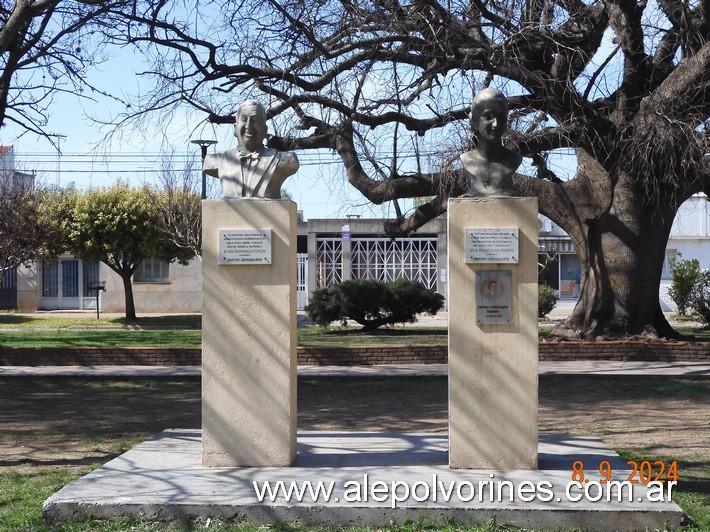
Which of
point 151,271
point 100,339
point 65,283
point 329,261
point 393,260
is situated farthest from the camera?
point 65,283

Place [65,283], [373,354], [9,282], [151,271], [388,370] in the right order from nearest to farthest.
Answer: [388,370] → [373,354] → [151,271] → [65,283] → [9,282]

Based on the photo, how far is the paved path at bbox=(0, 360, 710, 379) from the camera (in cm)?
1355

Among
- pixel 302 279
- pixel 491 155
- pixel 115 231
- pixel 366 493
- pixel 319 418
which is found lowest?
pixel 319 418

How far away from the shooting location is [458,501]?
581 cm

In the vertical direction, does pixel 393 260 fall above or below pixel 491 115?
below

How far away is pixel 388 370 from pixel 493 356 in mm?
7483

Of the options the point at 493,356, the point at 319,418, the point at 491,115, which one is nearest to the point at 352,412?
the point at 319,418

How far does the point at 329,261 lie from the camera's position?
33375 mm

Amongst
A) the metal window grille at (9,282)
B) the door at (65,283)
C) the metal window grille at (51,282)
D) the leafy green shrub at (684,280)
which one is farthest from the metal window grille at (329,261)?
the metal window grille at (9,282)

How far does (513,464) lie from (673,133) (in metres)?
8.36

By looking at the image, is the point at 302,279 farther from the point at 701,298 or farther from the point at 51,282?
the point at 701,298

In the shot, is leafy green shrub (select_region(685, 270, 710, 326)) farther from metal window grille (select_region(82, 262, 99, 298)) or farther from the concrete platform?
metal window grille (select_region(82, 262, 99, 298))

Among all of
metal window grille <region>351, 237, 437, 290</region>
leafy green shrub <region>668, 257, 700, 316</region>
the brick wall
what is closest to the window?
metal window grille <region>351, 237, 437, 290</region>

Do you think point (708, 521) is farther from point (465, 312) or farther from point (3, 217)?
point (3, 217)
